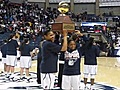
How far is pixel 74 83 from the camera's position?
6434 millimetres

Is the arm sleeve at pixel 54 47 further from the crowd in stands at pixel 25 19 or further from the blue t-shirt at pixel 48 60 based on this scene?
the crowd in stands at pixel 25 19

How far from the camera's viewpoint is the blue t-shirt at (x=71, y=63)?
6469mm

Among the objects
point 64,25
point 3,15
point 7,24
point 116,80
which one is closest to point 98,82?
point 116,80

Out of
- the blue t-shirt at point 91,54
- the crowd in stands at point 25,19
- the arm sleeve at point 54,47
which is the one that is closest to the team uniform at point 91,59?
the blue t-shirt at point 91,54

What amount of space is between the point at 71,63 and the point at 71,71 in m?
0.16

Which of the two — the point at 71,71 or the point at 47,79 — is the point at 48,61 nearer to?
the point at 47,79

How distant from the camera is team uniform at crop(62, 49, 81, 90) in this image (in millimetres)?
6414

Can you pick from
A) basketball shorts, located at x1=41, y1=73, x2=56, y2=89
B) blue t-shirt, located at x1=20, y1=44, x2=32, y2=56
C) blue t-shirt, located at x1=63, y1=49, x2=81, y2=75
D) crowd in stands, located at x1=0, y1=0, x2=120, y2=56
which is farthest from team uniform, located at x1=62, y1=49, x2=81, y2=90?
crowd in stands, located at x1=0, y1=0, x2=120, y2=56

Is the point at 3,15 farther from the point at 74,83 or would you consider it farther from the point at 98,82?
the point at 74,83

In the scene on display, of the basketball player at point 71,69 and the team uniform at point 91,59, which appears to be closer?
the basketball player at point 71,69

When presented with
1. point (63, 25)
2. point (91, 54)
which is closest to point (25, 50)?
point (91, 54)

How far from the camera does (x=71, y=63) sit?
649 centimetres

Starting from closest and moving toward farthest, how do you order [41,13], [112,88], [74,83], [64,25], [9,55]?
[64,25] < [74,83] < [112,88] < [9,55] < [41,13]

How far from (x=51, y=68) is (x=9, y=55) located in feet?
17.6
